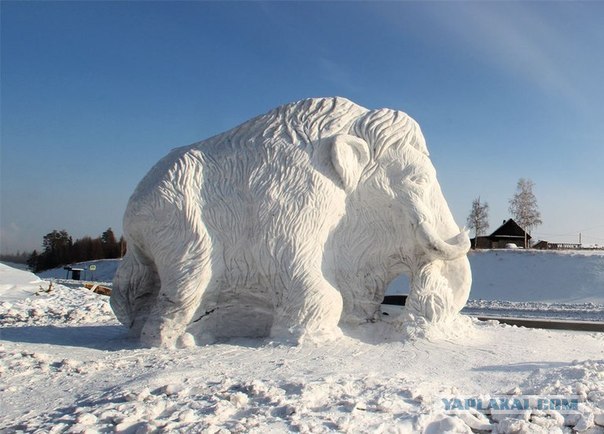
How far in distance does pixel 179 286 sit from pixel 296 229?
3.75ft

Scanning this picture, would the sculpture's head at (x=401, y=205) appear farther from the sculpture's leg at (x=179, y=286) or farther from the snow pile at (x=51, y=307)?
the snow pile at (x=51, y=307)

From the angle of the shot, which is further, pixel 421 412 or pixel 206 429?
pixel 421 412

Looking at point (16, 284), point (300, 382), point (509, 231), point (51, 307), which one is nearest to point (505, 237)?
point (509, 231)

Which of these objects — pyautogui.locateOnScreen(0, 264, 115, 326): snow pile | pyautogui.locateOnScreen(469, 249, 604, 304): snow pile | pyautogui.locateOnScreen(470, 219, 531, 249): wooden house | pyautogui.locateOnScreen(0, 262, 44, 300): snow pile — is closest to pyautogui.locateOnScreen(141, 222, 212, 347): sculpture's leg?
pyautogui.locateOnScreen(0, 264, 115, 326): snow pile

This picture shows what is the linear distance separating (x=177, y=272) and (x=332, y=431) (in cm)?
251

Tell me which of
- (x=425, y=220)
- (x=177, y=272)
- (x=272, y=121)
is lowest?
(x=177, y=272)

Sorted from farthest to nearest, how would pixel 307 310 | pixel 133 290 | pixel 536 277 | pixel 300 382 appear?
1. pixel 536 277
2. pixel 133 290
3. pixel 307 310
4. pixel 300 382

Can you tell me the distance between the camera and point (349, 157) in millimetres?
5031

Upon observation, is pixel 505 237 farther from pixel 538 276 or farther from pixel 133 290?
pixel 133 290

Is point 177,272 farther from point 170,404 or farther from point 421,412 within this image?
point 421,412

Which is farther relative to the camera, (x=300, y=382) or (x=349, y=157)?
(x=349, y=157)

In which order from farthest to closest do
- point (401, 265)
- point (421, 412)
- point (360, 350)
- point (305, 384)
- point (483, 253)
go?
point (483, 253) < point (401, 265) < point (360, 350) < point (305, 384) < point (421, 412)

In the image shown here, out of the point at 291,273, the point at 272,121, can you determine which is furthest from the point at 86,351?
the point at 272,121

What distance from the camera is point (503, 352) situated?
4.41 metres
